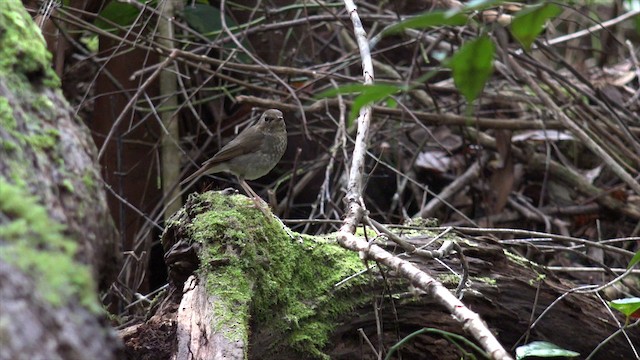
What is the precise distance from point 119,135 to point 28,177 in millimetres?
3948

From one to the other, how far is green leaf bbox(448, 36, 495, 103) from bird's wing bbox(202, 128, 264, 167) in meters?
2.87

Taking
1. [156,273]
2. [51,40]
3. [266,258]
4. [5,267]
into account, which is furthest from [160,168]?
[5,267]

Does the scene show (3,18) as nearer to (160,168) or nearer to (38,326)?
(38,326)

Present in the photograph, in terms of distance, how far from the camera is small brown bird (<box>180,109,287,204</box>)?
12.3 ft

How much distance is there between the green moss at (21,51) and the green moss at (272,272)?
3.81ft

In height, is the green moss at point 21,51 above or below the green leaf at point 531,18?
below

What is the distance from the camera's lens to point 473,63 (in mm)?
865

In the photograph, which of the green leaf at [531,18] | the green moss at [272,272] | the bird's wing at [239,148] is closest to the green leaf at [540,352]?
the green moss at [272,272]

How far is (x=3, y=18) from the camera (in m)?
1.49

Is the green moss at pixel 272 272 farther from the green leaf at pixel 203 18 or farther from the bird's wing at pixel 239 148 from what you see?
the green leaf at pixel 203 18

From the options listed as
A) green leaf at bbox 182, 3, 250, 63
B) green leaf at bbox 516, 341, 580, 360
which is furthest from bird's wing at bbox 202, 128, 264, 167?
green leaf at bbox 516, 341, 580, 360

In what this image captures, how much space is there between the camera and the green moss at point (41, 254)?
0.92 m

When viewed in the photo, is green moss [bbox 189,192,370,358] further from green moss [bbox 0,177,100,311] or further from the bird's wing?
green moss [bbox 0,177,100,311]

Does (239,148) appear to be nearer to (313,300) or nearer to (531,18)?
(313,300)
